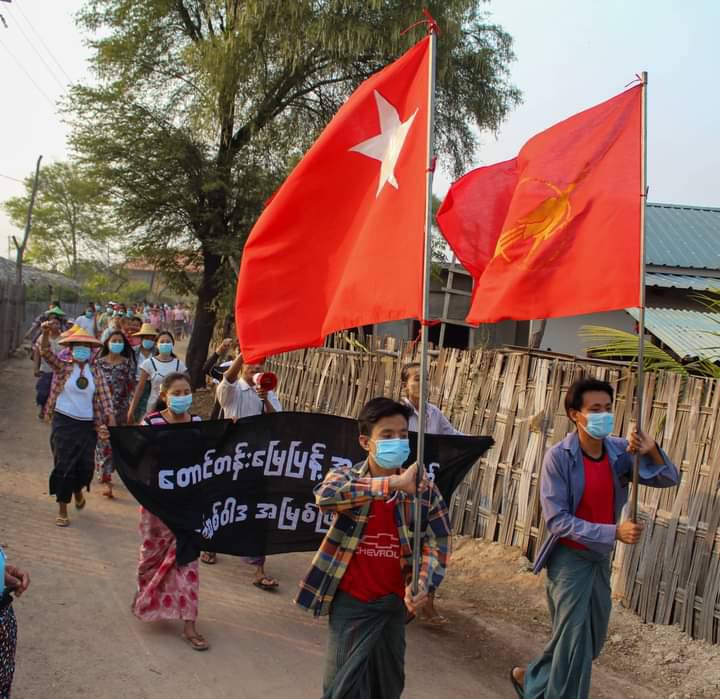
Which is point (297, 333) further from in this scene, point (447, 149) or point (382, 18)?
point (447, 149)

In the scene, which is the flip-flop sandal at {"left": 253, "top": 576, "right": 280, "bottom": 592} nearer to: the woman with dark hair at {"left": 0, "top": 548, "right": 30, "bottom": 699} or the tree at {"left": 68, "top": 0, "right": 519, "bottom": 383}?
the woman with dark hair at {"left": 0, "top": 548, "right": 30, "bottom": 699}

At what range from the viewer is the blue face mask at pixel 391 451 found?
3.31 meters

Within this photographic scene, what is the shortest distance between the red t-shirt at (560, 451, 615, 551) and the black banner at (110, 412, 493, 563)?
3.78 ft

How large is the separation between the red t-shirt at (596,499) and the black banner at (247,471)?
1.15m

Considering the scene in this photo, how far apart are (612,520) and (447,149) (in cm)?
1415

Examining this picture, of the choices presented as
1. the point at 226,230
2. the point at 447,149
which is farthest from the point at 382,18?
the point at 226,230

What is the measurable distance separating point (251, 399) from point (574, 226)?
11.4ft

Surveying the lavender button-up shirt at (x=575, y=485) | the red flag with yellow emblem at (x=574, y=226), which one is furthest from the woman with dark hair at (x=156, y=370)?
the lavender button-up shirt at (x=575, y=485)

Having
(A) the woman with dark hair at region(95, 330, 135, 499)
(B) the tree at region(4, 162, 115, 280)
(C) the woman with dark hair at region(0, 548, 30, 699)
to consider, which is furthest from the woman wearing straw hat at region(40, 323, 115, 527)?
(B) the tree at region(4, 162, 115, 280)

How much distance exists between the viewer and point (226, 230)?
16.2 meters

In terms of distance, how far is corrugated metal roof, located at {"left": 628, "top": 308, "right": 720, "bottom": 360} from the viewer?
22.7 feet

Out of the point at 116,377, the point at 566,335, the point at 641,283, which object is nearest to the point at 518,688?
the point at 641,283

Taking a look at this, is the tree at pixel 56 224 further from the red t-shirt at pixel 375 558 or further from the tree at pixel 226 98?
the red t-shirt at pixel 375 558

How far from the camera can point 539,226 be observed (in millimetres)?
3990
